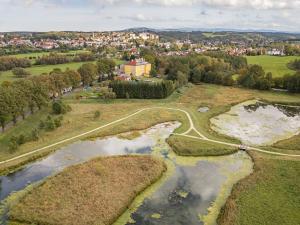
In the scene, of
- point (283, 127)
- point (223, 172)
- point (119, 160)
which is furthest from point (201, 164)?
point (283, 127)

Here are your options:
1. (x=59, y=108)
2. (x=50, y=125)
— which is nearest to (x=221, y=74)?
(x=59, y=108)

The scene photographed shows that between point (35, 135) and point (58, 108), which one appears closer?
point (35, 135)

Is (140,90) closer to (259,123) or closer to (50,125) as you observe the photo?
(259,123)

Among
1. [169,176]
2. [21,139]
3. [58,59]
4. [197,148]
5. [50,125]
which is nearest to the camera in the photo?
[169,176]

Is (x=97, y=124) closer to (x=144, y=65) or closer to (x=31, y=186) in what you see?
(x=31, y=186)

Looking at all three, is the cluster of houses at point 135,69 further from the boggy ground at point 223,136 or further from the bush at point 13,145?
the bush at point 13,145

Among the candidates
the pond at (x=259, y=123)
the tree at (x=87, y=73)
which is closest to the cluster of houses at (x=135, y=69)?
the tree at (x=87, y=73)

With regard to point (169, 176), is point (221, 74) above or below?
above
